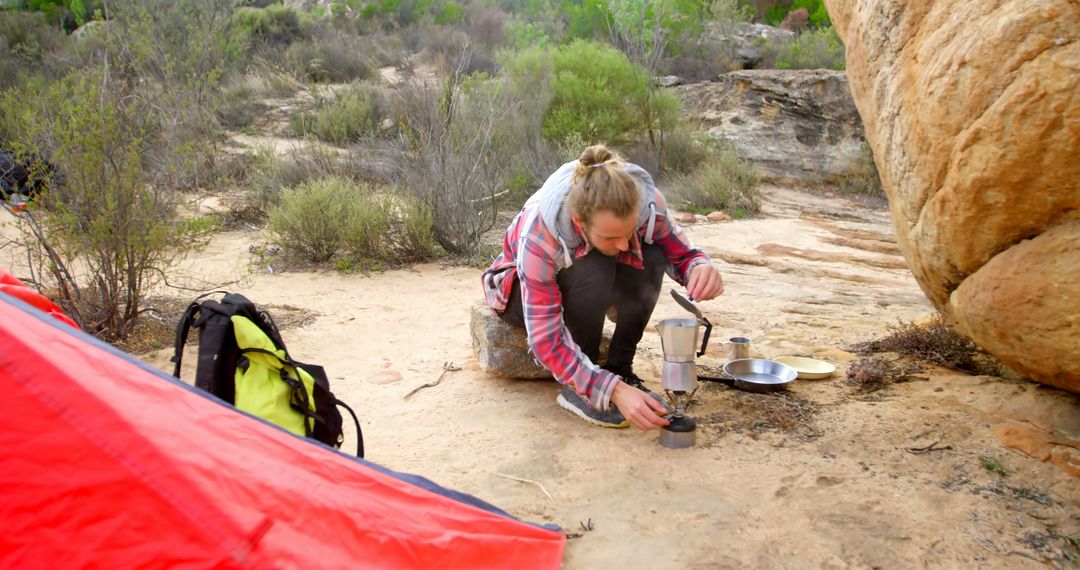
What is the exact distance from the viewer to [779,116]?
35.5ft

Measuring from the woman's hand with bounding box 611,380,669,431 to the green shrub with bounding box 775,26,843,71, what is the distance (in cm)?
1315

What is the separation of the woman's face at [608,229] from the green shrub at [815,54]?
1298 cm

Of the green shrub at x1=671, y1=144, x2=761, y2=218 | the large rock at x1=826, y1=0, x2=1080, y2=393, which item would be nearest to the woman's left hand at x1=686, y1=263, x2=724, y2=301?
the large rock at x1=826, y1=0, x2=1080, y2=393

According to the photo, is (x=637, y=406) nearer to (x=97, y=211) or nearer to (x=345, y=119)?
(x=97, y=211)

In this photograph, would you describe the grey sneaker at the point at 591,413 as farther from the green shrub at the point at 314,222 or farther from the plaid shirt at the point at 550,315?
the green shrub at the point at 314,222

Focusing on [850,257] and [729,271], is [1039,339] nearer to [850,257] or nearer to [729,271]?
[729,271]

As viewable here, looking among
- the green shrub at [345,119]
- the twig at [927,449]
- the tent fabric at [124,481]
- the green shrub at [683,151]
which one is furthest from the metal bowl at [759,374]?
the green shrub at [345,119]

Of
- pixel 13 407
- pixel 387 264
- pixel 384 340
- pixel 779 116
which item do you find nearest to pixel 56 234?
pixel 384 340

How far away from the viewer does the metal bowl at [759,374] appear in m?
3.10

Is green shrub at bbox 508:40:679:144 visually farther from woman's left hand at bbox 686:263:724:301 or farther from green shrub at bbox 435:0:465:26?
green shrub at bbox 435:0:465:26

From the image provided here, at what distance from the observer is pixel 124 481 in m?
1.34

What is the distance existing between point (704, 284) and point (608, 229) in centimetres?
52

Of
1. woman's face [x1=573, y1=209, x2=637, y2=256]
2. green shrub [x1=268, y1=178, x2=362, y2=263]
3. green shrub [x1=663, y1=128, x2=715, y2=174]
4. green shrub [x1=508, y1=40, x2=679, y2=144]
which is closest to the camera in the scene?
woman's face [x1=573, y1=209, x2=637, y2=256]

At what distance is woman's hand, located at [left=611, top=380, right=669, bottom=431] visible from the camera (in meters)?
2.45
